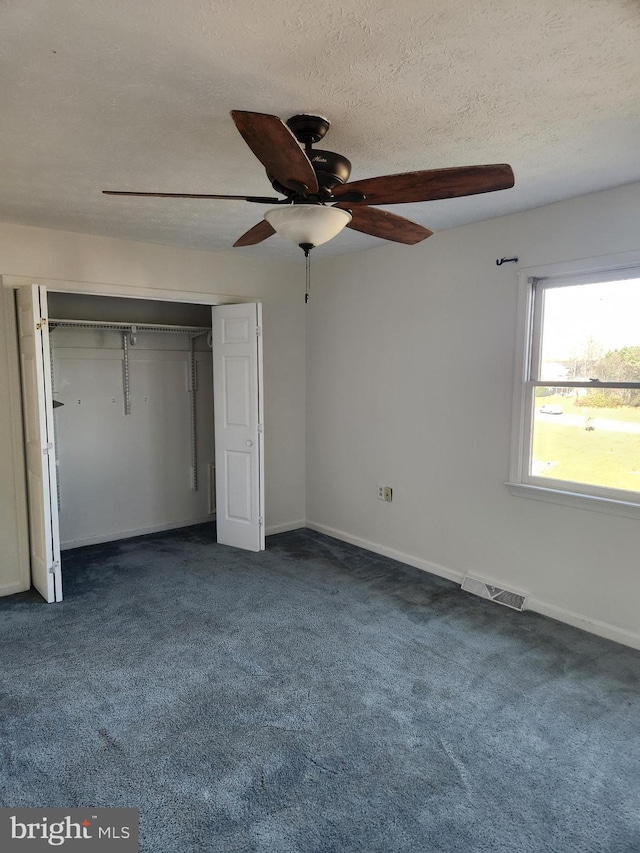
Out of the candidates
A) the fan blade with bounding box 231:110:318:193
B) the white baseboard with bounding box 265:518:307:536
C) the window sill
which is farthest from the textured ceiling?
the white baseboard with bounding box 265:518:307:536

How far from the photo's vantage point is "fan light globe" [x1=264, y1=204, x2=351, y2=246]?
1.80m

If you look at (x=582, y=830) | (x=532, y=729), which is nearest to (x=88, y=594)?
(x=532, y=729)

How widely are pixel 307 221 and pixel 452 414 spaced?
225 cm

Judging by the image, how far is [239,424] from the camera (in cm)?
446

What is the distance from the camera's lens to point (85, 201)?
2996 millimetres

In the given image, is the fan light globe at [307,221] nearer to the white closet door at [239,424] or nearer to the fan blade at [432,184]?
the fan blade at [432,184]

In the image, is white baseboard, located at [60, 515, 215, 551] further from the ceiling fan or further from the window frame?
the ceiling fan

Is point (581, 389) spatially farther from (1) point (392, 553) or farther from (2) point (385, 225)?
(1) point (392, 553)

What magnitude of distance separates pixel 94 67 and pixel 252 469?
3.13m

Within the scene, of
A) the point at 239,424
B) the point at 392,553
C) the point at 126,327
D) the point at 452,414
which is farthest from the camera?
the point at 126,327

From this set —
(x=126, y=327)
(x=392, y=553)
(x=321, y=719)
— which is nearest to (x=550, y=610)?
(x=392, y=553)

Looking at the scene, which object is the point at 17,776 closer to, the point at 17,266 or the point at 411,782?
the point at 411,782

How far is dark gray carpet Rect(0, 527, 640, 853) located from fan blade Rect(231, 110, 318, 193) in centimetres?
213

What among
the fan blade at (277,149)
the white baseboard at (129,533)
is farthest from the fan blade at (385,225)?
the white baseboard at (129,533)
